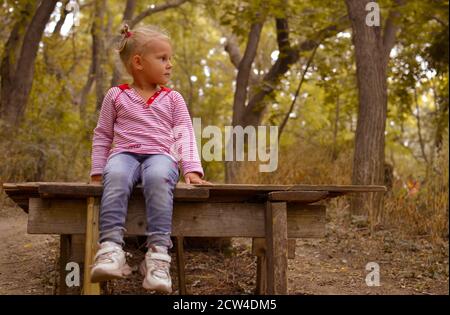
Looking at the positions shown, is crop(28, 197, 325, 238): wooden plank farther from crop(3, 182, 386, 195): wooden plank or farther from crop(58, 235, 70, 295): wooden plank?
crop(58, 235, 70, 295): wooden plank

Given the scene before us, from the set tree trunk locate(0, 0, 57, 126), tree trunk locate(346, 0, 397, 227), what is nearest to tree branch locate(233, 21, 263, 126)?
tree trunk locate(346, 0, 397, 227)

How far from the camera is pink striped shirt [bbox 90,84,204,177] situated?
3357 mm

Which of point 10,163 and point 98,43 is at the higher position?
point 98,43

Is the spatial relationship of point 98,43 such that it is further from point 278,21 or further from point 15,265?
point 15,265

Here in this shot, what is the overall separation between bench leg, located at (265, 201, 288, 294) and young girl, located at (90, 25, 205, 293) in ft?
1.54

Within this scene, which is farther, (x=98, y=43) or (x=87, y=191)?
(x=98, y=43)

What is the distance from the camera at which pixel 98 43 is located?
1505 centimetres

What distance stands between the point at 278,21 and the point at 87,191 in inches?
317

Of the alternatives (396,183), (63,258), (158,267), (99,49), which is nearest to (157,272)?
(158,267)

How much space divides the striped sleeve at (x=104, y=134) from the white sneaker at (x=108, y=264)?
2.29ft

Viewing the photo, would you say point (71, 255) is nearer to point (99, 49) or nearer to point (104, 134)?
point (104, 134)

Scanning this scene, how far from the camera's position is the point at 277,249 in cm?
321
